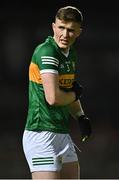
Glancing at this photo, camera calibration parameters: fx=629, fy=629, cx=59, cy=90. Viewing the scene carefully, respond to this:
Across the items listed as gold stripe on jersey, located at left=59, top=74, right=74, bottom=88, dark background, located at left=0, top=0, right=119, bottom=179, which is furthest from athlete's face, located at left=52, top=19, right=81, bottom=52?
dark background, located at left=0, top=0, right=119, bottom=179

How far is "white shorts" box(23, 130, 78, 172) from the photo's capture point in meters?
2.77

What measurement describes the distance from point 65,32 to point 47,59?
0.16 metres

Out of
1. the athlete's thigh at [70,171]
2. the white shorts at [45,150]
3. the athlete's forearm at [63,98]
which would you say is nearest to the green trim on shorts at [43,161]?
the white shorts at [45,150]

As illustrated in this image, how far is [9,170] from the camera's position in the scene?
5.49m

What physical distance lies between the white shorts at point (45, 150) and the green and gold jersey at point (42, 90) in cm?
3

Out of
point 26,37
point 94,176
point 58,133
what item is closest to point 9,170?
point 94,176

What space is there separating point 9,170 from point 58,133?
2750 mm

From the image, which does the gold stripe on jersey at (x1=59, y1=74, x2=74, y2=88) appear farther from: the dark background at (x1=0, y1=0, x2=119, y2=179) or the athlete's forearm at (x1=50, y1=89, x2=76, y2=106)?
the dark background at (x1=0, y1=0, x2=119, y2=179)

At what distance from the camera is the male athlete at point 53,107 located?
2.75 metres

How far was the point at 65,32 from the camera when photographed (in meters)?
2.78

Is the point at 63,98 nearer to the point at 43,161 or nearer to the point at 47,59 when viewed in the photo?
the point at 47,59

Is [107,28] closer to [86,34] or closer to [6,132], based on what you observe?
[86,34]

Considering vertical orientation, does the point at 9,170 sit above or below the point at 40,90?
below

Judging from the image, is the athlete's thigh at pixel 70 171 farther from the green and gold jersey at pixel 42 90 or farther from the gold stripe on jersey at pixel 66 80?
the gold stripe on jersey at pixel 66 80
